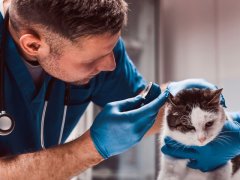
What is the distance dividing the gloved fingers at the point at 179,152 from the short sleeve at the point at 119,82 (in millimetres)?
238

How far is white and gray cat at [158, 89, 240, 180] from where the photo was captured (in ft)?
3.00

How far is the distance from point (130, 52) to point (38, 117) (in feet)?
3.46

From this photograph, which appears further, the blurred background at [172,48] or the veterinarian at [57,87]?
the blurred background at [172,48]

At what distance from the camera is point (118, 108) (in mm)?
841

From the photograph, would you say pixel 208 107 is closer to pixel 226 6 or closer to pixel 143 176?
pixel 226 6

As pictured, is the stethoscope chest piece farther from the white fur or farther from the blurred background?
the blurred background

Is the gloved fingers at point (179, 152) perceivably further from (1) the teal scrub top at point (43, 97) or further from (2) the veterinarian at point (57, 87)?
(1) the teal scrub top at point (43, 97)

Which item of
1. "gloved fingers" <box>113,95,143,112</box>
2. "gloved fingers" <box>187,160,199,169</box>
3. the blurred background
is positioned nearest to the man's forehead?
"gloved fingers" <box>113,95,143,112</box>

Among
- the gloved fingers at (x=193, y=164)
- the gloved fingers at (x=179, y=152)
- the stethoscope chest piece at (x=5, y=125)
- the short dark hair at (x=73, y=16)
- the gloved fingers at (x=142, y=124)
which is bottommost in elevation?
the gloved fingers at (x=193, y=164)

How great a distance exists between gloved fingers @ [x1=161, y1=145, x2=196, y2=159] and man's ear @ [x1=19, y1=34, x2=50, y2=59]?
37 centimetres

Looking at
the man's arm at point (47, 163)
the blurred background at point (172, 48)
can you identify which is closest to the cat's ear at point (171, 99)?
the man's arm at point (47, 163)

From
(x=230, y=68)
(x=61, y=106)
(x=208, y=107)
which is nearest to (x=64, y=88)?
(x=61, y=106)

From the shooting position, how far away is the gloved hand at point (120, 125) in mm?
812

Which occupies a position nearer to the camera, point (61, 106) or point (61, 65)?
point (61, 65)
